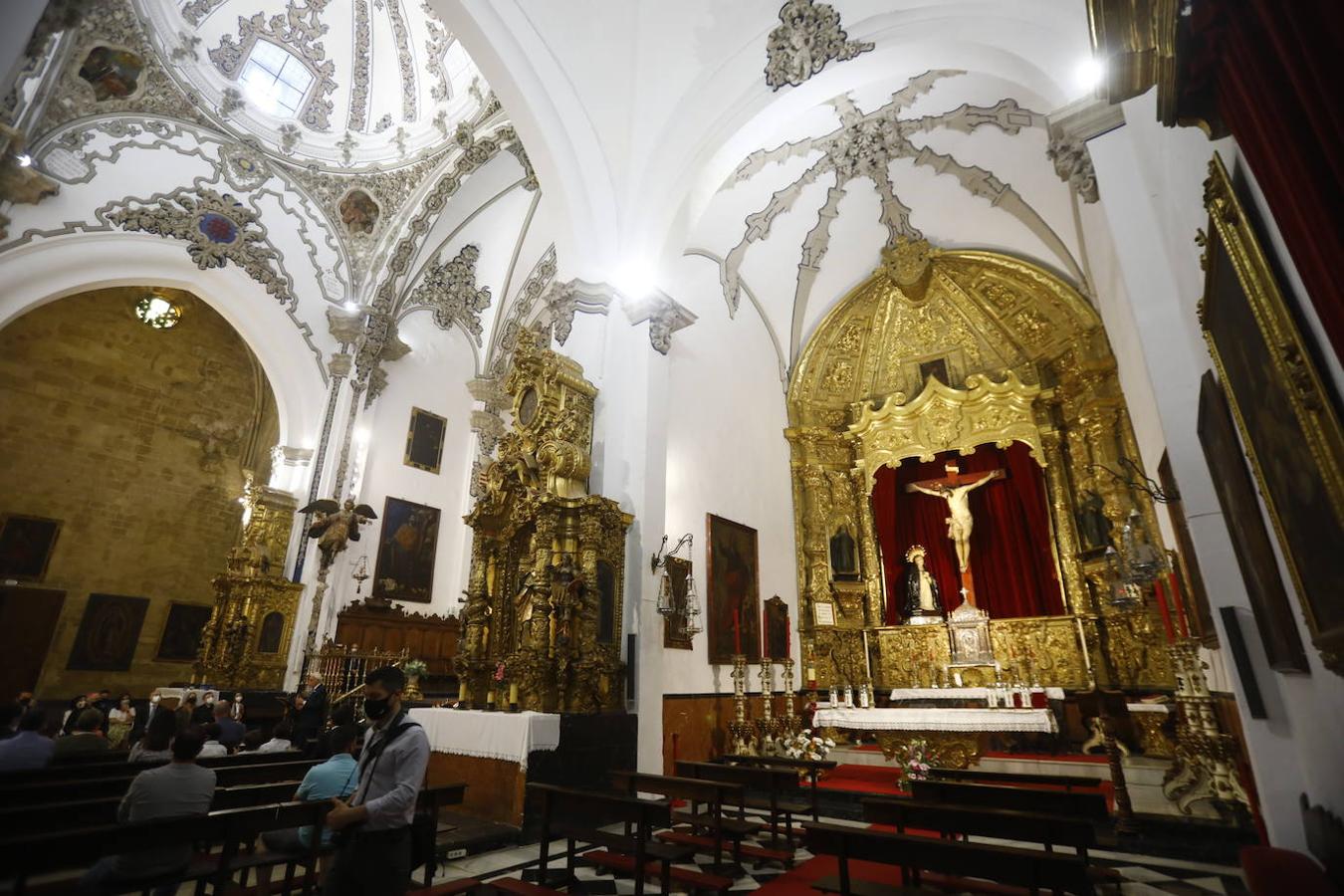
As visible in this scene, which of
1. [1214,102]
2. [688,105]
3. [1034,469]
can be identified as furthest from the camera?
[1034,469]

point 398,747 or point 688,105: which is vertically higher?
point 688,105

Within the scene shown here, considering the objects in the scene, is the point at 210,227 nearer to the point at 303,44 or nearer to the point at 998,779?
the point at 303,44

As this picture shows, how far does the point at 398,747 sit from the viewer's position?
2.73 metres

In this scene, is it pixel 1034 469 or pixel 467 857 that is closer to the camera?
pixel 467 857

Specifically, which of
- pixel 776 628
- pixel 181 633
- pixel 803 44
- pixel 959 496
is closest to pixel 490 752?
pixel 776 628

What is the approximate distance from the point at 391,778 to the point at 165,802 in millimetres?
1384

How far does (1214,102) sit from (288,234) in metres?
13.9

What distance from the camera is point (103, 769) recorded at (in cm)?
481

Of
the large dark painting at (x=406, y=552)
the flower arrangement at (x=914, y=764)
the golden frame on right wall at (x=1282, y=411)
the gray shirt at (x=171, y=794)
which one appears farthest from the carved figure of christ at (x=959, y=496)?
the gray shirt at (x=171, y=794)

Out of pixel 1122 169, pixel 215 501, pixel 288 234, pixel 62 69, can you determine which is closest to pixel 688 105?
pixel 1122 169

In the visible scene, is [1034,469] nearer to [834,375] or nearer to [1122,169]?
A: [834,375]

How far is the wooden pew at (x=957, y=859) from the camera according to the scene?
2.46 metres

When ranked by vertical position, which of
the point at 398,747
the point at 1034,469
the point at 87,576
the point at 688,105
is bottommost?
the point at 398,747

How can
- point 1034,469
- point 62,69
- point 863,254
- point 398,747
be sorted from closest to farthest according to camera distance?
point 398,747 → point 62,69 → point 1034,469 → point 863,254
